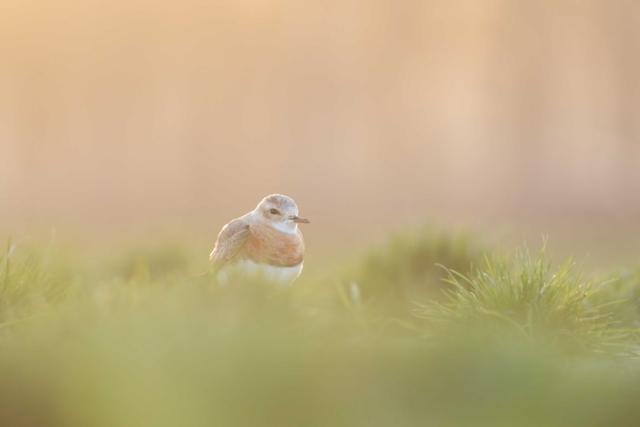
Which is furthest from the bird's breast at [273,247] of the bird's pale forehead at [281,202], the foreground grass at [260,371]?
the foreground grass at [260,371]

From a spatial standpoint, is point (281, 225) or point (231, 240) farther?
point (231, 240)

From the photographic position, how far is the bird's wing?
20.4ft

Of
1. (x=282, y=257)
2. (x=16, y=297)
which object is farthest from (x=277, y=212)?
(x=16, y=297)

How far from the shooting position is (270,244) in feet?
19.8

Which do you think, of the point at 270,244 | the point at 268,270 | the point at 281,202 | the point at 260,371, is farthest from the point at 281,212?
the point at 260,371

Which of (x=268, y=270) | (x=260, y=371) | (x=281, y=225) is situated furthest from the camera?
(x=281, y=225)

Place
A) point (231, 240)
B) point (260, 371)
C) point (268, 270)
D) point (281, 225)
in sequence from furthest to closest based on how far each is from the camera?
point (231, 240), point (281, 225), point (268, 270), point (260, 371)

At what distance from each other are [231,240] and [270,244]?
0.36 m

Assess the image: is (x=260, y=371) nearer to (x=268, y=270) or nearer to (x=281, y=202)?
(x=268, y=270)

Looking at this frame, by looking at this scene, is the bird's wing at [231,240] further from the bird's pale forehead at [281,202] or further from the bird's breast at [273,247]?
the bird's pale forehead at [281,202]

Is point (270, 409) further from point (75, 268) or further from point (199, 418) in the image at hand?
point (75, 268)

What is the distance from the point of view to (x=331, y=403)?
3789 millimetres

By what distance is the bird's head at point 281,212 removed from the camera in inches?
238

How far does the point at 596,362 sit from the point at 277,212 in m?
2.29
